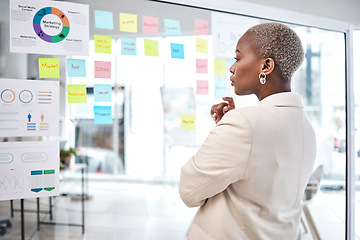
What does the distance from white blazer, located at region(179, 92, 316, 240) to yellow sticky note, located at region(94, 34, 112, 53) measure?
1.01 metres

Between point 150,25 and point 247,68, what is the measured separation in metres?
1.02

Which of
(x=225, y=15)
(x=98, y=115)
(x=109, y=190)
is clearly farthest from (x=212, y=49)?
(x=109, y=190)

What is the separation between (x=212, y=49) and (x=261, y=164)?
4.21ft

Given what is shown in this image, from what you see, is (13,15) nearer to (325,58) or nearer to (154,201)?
(154,201)

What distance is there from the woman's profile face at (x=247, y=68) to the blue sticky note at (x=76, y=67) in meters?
0.94

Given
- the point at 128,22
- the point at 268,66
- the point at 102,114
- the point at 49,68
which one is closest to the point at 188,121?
the point at 102,114

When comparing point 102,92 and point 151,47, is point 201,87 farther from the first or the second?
point 102,92

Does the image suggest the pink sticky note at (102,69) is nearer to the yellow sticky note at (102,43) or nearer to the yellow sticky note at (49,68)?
the yellow sticky note at (102,43)

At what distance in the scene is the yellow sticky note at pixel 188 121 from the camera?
6.93 feet

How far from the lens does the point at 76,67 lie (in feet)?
5.59

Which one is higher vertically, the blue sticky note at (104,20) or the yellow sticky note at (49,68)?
the blue sticky note at (104,20)

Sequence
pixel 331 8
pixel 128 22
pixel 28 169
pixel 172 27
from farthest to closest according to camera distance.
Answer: pixel 331 8, pixel 172 27, pixel 128 22, pixel 28 169

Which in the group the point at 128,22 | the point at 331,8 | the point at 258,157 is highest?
the point at 331,8

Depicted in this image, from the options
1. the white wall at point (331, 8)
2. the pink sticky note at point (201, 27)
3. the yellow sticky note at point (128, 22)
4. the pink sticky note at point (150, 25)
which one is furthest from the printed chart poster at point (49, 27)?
the white wall at point (331, 8)
